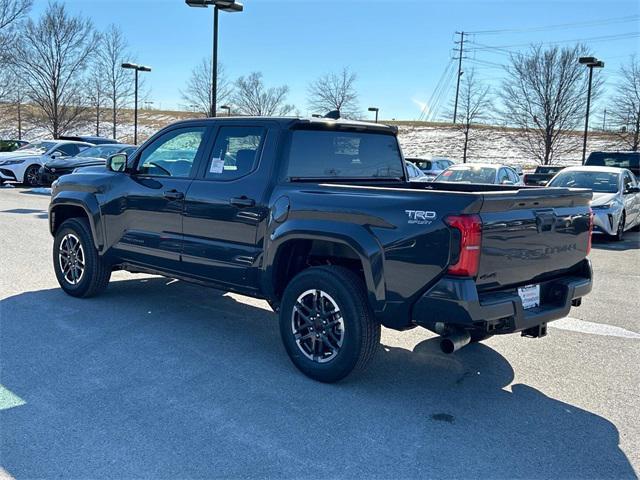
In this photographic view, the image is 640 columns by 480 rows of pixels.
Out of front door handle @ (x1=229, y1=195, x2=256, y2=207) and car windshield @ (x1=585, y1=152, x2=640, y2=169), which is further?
car windshield @ (x1=585, y1=152, x2=640, y2=169)

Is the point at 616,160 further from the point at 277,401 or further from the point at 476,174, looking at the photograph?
the point at 277,401

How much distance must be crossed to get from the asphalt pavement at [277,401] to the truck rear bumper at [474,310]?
0.59m

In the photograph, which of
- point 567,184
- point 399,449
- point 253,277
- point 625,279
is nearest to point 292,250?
point 253,277

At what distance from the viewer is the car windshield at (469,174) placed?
14797mm

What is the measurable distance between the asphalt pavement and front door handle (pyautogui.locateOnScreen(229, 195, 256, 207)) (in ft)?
4.00

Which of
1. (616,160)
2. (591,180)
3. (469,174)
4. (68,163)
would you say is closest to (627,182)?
(591,180)

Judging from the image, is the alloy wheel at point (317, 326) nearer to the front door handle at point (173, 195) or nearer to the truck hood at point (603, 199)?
the front door handle at point (173, 195)

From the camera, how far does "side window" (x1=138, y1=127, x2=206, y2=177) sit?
5566mm

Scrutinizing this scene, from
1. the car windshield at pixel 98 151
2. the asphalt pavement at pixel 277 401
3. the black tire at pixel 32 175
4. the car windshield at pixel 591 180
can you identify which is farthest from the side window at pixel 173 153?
the black tire at pixel 32 175

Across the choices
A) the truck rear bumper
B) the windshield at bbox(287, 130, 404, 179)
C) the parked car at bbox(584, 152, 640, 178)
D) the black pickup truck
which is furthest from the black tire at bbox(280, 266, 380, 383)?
the parked car at bbox(584, 152, 640, 178)

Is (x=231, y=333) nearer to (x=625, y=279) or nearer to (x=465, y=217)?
(x=465, y=217)

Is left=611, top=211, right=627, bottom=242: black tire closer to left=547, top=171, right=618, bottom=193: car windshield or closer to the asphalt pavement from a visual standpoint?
left=547, top=171, right=618, bottom=193: car windshield

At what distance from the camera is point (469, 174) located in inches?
594

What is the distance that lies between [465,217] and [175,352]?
2656 millimetres
